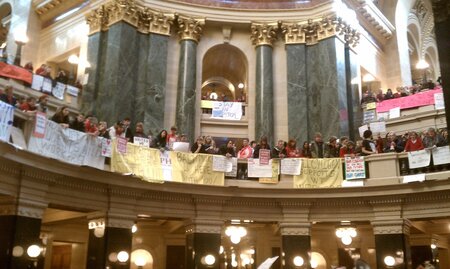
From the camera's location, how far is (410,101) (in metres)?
26.2

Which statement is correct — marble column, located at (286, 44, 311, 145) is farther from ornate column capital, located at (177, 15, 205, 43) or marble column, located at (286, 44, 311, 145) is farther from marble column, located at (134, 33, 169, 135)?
marble column, located at (134, 33, 169, 135)

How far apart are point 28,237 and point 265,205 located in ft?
29.5

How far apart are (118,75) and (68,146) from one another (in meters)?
8.49

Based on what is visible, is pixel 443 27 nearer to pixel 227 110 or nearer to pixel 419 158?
pixel 419 158

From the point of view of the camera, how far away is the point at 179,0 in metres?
27.2

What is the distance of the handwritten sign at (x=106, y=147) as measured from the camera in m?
17.7

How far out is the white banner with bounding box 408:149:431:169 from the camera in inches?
736

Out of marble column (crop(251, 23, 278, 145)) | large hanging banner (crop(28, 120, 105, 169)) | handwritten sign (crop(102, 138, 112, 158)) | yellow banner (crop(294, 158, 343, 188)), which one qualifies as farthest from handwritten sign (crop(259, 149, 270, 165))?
large hanging banner (crop(28, 120, 105, 169))

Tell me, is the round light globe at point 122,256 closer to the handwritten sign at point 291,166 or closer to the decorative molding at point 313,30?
the handwritten sign at point 291,166

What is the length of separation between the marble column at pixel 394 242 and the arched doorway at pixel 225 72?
11.0m

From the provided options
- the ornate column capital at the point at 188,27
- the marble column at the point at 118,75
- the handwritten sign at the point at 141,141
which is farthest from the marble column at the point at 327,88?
the handwritten sign at the point at 141,141

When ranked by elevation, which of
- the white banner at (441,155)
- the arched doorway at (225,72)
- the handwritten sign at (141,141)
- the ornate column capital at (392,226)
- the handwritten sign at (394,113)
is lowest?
the ornate column capital at (392,226)

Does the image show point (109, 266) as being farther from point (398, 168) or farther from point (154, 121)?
point (398, 168)

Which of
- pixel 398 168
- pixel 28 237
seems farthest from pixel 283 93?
pixel 28 237
